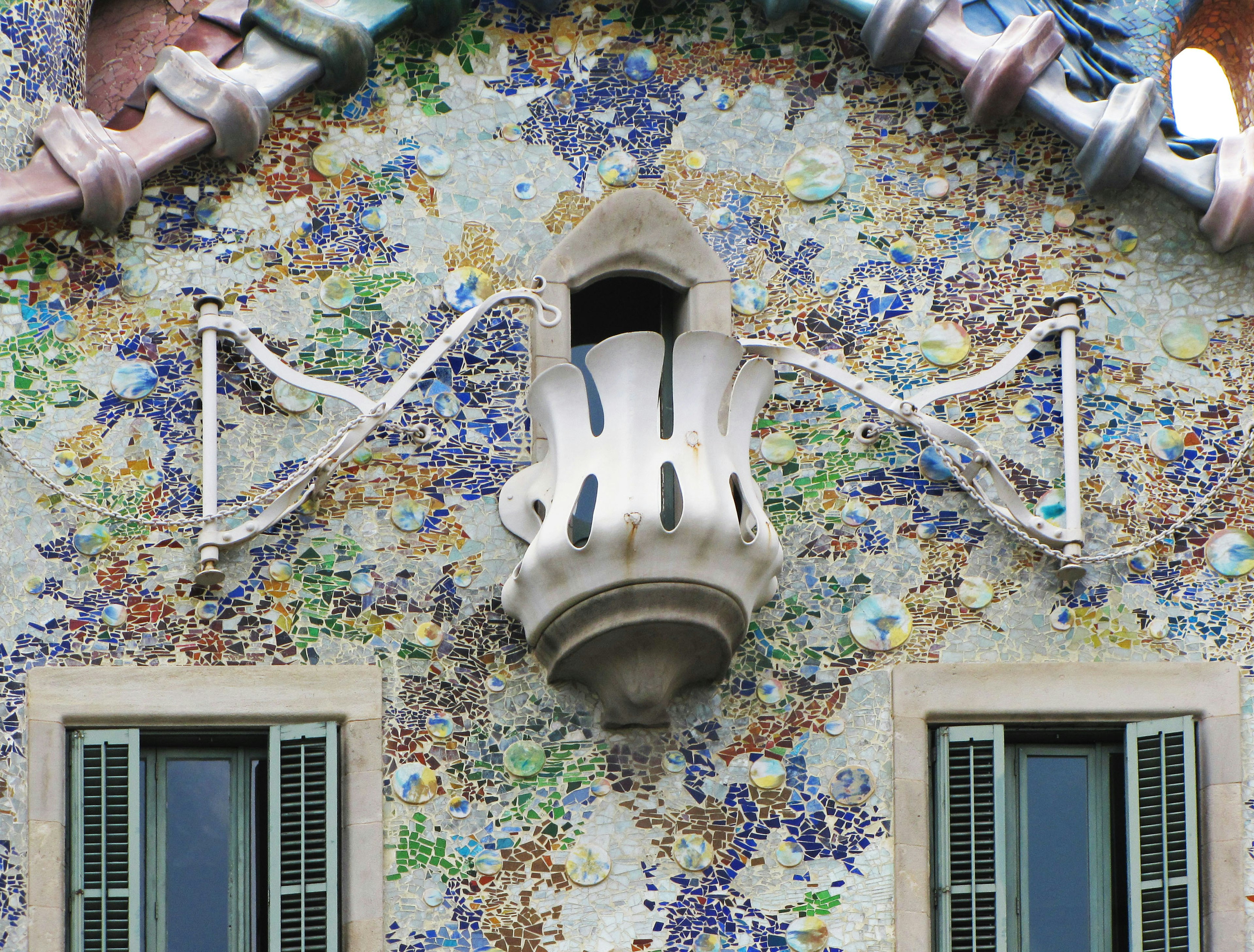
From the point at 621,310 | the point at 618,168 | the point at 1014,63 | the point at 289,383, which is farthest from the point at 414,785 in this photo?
the point at 1014,63

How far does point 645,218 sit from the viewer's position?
14602 mm

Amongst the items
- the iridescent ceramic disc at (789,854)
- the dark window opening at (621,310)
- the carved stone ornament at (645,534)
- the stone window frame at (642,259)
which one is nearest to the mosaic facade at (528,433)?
the iridescent ceramic disc at (789,854)

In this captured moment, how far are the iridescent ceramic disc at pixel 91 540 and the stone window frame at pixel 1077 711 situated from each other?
131 inches

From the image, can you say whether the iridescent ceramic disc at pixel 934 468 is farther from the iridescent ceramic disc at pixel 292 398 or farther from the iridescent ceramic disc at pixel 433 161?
the iridescent ceramic disc at pixel 292 398

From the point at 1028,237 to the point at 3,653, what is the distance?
15.7 ft

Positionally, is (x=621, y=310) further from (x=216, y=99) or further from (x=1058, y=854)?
(x=1058, y=854)

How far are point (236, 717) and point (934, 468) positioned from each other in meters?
3.15

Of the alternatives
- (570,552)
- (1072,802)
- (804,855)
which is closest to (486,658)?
(570,552)

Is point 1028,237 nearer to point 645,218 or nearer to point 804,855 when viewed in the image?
A: point 645,218

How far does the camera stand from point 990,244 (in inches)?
580

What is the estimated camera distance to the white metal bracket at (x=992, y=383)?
14.2 meters

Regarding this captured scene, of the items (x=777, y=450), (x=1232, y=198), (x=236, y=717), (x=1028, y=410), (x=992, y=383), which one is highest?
(x=1232, y=198)

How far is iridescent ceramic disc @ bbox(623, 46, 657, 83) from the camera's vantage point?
1492 cm

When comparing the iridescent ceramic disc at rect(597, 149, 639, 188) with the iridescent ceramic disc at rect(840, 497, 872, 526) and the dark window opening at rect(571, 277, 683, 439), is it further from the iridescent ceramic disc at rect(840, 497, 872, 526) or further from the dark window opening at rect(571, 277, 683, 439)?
the iridescent ceramic disc at rect(840, 497, 872, 526)
